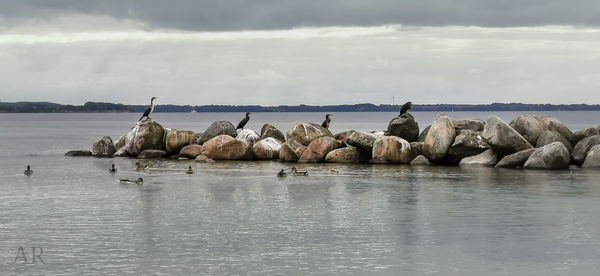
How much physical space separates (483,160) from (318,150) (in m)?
7.86

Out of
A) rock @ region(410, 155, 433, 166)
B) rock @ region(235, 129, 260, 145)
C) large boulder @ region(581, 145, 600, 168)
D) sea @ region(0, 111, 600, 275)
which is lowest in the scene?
sea @ region(0, 111, 600, 275)

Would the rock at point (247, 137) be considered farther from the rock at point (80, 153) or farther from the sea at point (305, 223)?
the rock at point (80, 153)

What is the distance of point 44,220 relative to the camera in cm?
2317

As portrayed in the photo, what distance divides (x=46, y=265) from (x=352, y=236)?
704 centimetres

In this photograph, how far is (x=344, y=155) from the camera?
42.2m

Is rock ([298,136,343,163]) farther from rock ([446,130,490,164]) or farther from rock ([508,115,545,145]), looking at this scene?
rock ([508,115,545,145])

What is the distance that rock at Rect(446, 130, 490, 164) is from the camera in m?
39.7

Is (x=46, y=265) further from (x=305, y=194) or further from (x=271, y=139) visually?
(x=271, y=139)

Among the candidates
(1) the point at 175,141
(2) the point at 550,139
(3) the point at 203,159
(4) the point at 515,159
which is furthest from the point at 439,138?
(1) the point at 175,141

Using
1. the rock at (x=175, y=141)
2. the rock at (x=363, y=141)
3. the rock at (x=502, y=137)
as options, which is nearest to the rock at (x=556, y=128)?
the rock at (x=502, y=137)

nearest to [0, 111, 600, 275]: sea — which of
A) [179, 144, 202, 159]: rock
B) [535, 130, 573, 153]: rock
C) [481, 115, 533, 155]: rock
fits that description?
[481, 115, 533, 155]: rock

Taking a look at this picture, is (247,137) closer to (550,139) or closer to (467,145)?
(467,145)

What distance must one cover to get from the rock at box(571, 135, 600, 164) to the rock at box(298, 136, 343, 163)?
11030 millimetres

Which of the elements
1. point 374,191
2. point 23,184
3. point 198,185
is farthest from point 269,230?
point 23,184
